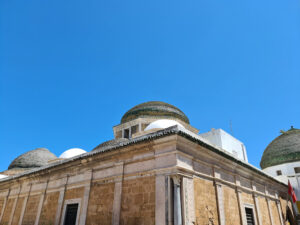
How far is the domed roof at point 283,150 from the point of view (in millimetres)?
20969

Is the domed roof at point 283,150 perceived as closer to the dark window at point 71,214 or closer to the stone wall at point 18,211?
the dark window at point 71,214

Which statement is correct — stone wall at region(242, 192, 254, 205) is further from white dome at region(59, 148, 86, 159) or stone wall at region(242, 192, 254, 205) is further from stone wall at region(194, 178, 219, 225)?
white dome at region(59, 148, 86, 159)

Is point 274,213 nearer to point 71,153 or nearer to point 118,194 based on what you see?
point 118,194

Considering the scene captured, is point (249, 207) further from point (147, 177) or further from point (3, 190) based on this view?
point (3, 190)

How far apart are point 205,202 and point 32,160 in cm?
2170

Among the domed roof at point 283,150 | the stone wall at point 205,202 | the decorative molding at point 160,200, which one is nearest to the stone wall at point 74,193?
the decorative molding at point 160,200

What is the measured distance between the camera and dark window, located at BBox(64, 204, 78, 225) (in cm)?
851

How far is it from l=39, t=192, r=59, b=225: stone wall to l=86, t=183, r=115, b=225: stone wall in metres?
2.25

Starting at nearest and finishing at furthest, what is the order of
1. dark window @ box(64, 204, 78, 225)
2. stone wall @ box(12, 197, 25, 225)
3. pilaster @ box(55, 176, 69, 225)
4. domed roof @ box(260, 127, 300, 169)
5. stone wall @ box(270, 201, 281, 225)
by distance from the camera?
dark window @ box(64, 204, 78, 225)
pilaster @ box(55, 176, 69, 225)
stone wall @ box(12, 197, 25, 225)
stone wall @ box(270, 201, 281, 225)
domed roof @ box(260, 127, 300, 169)

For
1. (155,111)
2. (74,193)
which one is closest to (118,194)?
(74,193)

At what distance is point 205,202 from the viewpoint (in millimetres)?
7172

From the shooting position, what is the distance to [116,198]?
7.40 metres

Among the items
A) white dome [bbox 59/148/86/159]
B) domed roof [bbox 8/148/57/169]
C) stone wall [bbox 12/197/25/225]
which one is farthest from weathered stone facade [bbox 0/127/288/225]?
domed roof [bbox 8/148/57/169]

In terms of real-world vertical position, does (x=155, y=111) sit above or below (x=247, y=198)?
above
